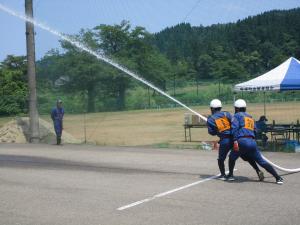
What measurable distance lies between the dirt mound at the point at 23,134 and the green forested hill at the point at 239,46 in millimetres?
64770

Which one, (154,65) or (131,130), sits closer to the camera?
(131,130)

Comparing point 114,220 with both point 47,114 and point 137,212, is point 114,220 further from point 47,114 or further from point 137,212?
point 47,114

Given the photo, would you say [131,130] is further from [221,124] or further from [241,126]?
[241,126]

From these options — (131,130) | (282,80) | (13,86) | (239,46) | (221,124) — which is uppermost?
(239,46)

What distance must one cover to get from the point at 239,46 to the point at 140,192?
3973 inches

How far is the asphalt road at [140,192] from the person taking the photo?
7.25m

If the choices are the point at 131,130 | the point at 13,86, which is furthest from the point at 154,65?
the point at 131,130

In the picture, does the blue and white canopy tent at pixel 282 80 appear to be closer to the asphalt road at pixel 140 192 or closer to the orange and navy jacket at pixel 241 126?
the asphalt road at pixel 140 192

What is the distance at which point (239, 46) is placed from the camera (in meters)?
107

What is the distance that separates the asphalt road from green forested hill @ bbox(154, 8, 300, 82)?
74056mm

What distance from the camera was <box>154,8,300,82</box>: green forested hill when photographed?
301 ft

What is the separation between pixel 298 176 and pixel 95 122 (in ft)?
94.2

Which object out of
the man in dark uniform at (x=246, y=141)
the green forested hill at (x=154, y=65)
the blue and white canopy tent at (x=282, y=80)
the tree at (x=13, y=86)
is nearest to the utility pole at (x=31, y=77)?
the green forested hill at (x=154, y=65)

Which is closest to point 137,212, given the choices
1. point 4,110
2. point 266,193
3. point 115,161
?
point 266,193
